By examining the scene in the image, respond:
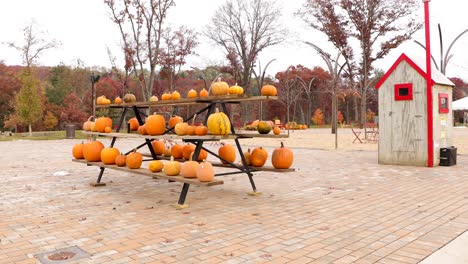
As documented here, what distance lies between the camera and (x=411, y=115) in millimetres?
9656

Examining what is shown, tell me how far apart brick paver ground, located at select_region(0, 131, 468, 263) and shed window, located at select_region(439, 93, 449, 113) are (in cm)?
237

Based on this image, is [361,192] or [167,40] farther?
[167,40]

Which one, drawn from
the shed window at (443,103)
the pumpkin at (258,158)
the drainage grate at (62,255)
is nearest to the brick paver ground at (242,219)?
the drainage grate at (62,255)

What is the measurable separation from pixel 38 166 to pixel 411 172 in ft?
31.7

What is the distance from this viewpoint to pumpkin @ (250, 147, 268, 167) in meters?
6.25

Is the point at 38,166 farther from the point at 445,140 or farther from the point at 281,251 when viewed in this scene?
the point at 445,140

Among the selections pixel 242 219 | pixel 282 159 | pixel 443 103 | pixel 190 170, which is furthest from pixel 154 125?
pixel 443 103

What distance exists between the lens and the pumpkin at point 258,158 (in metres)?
6.25

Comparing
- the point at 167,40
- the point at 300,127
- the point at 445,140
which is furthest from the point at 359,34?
the point at 445,140

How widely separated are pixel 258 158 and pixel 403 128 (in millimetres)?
5300

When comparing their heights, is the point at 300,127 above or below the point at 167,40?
below

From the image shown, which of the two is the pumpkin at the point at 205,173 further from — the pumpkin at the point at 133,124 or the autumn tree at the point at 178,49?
the autumn tree at the point at 178,49

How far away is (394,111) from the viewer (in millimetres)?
9930

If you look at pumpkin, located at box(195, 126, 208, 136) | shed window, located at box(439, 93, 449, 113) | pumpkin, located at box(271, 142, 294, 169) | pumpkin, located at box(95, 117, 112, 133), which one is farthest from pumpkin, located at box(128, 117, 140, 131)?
shed window, located at box(439, 93, 449, 113)
